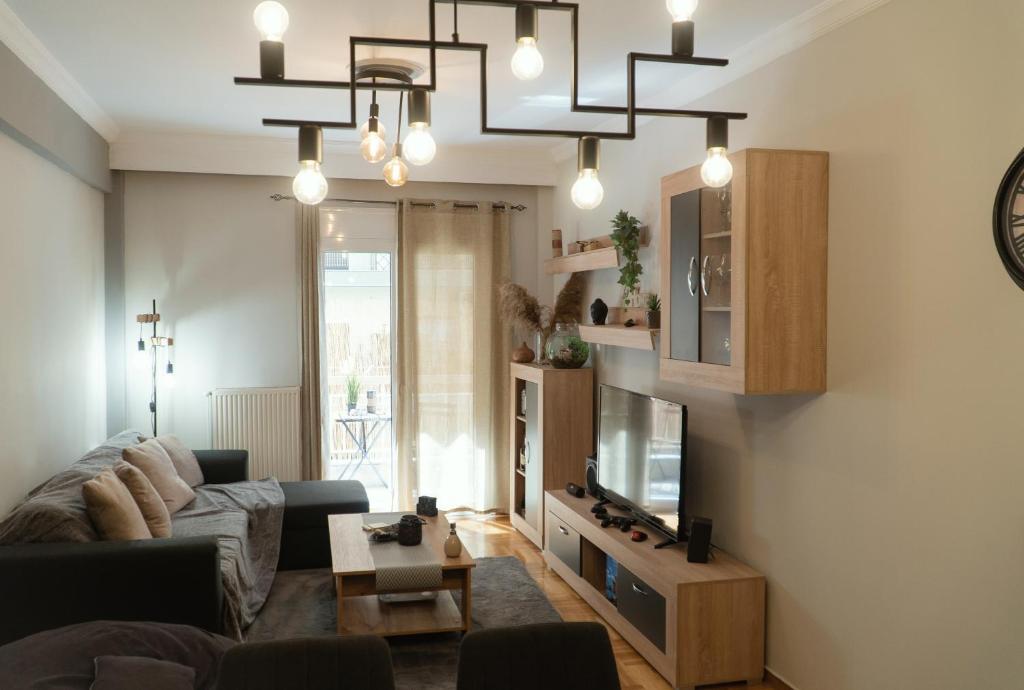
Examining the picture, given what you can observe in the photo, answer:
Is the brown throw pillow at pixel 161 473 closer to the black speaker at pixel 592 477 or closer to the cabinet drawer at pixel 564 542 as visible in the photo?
the cabinet drawer at pixel 564 542

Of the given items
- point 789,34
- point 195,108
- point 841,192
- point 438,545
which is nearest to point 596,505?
point 438,545

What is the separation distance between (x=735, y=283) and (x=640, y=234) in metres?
A: 1.74

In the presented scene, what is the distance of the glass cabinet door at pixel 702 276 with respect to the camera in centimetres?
341

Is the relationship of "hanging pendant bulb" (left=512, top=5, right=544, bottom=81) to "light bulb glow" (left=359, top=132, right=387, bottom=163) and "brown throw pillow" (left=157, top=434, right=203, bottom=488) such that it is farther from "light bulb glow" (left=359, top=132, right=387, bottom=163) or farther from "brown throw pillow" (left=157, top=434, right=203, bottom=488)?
"brown throw pillow" (left=157, top=434, right=203, bottom=488)

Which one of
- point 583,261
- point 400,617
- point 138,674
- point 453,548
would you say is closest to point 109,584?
point 138,674

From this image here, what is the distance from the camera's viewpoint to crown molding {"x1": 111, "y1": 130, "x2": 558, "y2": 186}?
581 cm

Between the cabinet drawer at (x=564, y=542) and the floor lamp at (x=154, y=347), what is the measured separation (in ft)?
9.27

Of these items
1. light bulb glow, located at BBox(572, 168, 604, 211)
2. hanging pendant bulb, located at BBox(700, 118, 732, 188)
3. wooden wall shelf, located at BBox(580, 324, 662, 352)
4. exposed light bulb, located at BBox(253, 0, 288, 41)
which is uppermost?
exposed light bulb, located at BBox(253, 0, 288, 41)

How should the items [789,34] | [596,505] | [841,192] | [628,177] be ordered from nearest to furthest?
[841,192]
[789,34]
[596,505]
[628,177]

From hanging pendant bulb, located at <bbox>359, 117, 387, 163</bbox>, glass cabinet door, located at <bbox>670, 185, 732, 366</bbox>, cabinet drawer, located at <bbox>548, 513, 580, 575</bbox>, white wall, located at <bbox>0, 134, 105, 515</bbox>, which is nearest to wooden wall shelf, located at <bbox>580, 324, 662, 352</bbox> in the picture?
glass cabinet door, located at <bbox>670, 185, 732, 366</bbox>

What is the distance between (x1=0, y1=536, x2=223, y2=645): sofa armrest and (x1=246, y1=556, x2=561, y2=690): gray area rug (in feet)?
2.25

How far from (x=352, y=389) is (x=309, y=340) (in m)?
0.52

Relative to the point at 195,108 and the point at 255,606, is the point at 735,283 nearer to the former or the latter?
the point at 255,606

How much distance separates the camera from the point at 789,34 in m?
3.52
